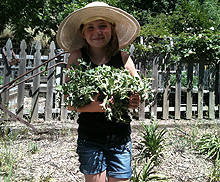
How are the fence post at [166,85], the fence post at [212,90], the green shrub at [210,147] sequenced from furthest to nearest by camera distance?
the fence post at [212,90] < the fence post at [166,85] < the green shrub at [210,147]

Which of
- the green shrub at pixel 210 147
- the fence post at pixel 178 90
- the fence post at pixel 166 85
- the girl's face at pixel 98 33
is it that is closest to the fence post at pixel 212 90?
the fence post at pixel 178 90

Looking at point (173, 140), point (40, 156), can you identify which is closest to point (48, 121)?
point (40, 156)

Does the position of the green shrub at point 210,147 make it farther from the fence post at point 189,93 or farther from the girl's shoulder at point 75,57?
the girl's shoulder at point 75,57

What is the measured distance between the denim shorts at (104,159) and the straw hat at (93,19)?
0.85 m

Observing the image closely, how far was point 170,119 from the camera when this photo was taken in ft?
16.1

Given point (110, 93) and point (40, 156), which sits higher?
point (110, 93)

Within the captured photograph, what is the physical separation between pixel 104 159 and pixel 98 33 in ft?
2.89

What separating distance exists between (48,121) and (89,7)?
323 centimetres

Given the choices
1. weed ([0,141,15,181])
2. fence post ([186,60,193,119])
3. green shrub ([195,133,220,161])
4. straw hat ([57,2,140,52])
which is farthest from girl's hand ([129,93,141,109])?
fence post ([186,60,193,119])

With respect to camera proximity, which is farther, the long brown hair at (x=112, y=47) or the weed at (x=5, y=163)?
the weed at (x=5, y=163)

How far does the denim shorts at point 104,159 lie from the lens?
1.60 m

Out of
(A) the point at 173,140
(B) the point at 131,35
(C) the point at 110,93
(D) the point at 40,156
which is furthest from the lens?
(A) the point at 173,140

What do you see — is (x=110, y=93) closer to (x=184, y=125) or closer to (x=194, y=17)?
(x=184, y=125)

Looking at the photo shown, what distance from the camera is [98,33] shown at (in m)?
1.62
